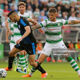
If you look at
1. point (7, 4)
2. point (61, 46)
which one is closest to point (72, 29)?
point (7, 4)

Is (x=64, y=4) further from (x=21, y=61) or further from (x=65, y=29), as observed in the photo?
(x=21, y=61)

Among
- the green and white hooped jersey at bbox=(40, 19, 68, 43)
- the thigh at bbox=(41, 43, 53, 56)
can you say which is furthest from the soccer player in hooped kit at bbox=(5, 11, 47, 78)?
the green and white hooped jersey at bbox=(40, 19, 68, 43)

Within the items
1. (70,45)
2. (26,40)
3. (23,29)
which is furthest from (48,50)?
(70,45)

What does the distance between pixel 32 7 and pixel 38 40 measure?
2.07 meters

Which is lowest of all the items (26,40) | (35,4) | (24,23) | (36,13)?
(36,13)

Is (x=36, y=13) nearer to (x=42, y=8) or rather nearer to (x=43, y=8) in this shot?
(x=43, y=8)

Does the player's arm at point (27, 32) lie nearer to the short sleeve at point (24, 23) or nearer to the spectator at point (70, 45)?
the short sleeve at point (24, 23)

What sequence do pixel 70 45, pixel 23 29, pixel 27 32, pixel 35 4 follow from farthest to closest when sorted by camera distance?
pixel 35 4 → pixel 70 45 → pixel 23 29 → pixel 27 32

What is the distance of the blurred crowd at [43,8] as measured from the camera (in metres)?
20.2

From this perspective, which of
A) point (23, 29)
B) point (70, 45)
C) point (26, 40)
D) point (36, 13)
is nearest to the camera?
point (23, 29)

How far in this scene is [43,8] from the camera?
21531 millimetres

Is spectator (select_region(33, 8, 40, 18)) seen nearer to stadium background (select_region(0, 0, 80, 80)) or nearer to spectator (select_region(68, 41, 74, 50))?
stadium background (select_region(0, 0, 80, 80))

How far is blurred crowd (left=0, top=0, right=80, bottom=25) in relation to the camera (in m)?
20.2

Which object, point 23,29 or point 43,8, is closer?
point 23,29
